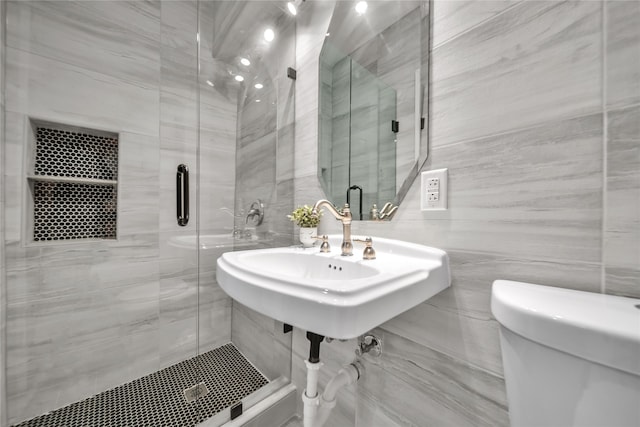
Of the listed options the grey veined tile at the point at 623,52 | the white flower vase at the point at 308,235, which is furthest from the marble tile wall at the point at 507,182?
the white flower vase at the point at 308,235

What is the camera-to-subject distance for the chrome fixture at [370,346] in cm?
88

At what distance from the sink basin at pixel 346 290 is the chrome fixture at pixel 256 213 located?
2.15 feet

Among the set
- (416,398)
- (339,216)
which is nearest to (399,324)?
(416,398)

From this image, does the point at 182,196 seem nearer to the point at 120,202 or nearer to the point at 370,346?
the point at 120,202

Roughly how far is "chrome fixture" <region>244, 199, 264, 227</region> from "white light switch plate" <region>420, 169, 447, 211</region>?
0.86 metres

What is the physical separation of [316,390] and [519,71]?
106cm

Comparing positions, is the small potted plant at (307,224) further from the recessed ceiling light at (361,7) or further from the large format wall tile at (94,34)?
the large format wall tile at (94,34)

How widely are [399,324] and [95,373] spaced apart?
1540 mm

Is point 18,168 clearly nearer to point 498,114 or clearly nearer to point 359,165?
point 359,165

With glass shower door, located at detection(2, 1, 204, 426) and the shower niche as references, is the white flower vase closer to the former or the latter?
glass shower door, located at detection(2, 1, 204, 426)

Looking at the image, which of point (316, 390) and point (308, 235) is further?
point (308, 235)

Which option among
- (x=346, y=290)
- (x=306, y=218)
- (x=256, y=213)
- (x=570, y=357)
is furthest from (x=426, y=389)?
(x=256, y=213)

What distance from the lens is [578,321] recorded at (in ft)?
1.26

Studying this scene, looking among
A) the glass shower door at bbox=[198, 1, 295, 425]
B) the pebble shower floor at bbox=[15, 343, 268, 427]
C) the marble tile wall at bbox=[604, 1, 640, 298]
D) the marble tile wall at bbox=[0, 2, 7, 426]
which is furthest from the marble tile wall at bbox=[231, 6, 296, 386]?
the marble tile wall at bbox=[604, 1, 640, 298]
